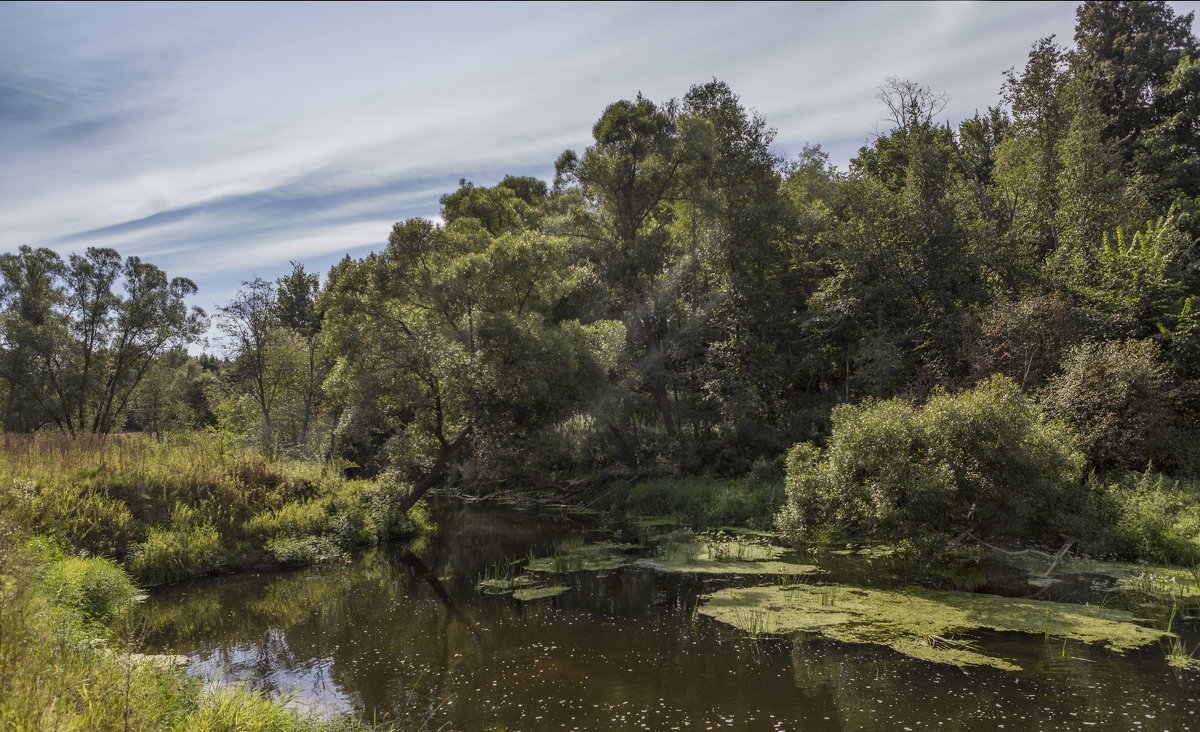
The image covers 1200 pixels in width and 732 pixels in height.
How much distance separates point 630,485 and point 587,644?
1521cm

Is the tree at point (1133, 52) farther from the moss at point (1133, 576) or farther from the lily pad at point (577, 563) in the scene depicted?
the lily pad at point (577, 563)

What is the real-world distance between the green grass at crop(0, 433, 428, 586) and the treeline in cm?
241

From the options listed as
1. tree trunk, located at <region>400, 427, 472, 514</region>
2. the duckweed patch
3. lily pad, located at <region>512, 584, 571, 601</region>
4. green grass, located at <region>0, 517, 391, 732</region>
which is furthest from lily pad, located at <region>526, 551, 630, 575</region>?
green grass, located at <region>0, 517, 391, 732</region>

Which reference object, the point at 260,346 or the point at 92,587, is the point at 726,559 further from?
the point at 260,346

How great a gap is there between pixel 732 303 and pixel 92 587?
2179 cm

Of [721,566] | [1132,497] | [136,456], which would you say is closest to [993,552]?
[1132,497]

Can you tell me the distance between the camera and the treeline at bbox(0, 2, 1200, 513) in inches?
709

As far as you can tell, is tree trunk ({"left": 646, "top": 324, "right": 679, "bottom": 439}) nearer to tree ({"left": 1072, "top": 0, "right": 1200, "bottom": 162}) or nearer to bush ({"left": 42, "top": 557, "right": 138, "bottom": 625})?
bush ({"left": 42, "top": 557, "right": 138, "bottom": 625})

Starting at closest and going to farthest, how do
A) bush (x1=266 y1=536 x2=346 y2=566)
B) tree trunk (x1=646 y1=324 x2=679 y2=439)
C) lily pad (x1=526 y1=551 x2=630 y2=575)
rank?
lily pad (x1=526 y1=551 x2=630 y2=575), bush (x1=266 y1=536 x2=346 y2=566), tree trunk (x1=646 y1=324 x2=679 y2=439)

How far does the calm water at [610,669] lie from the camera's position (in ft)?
23.9

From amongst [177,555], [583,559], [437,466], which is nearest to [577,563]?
[583,559]

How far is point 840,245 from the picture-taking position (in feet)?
84.8

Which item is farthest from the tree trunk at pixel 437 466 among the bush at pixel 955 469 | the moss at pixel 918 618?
the bush at pixel 955 469

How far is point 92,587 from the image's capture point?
11219 millimetres
